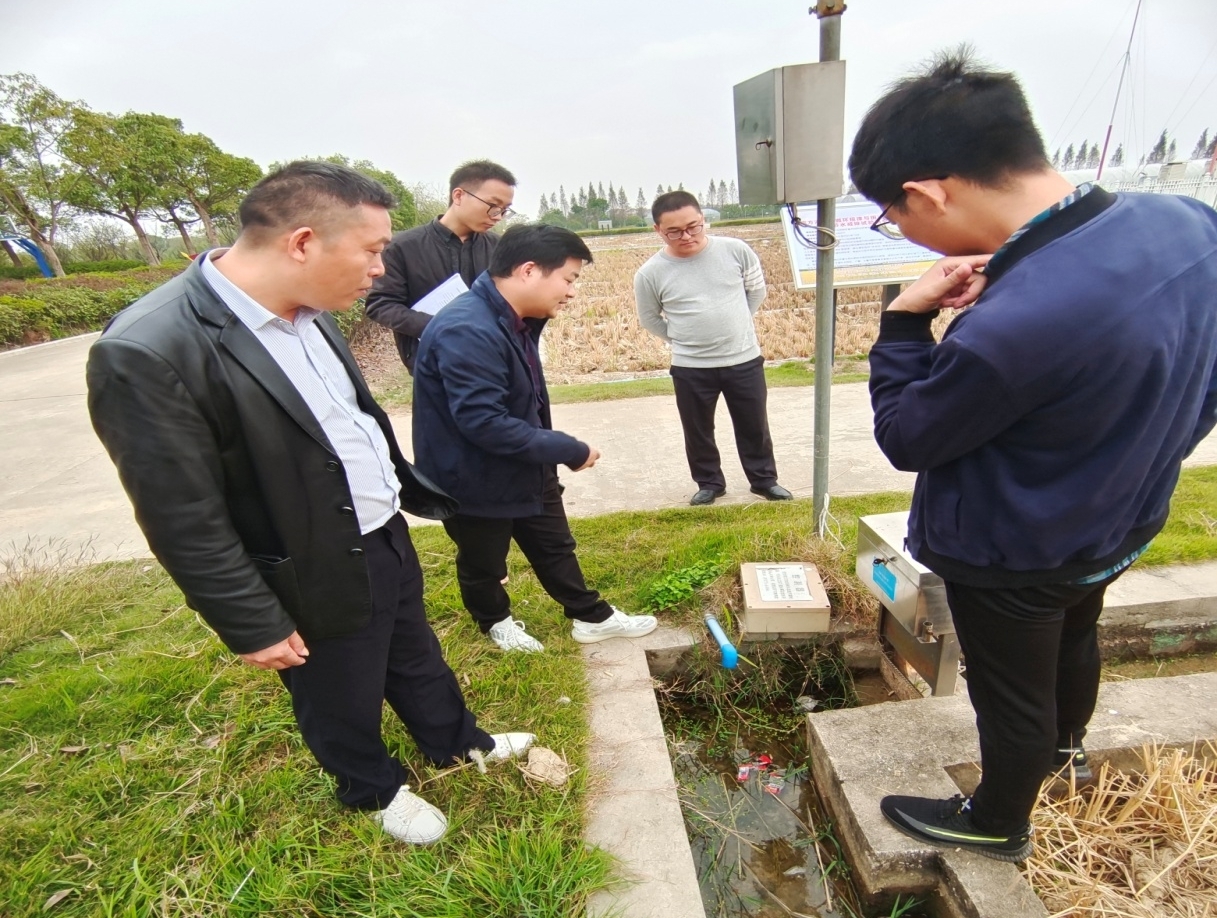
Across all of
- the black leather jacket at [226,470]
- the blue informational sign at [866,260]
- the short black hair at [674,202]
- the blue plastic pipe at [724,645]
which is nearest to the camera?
the black leather jacket at [226,470]

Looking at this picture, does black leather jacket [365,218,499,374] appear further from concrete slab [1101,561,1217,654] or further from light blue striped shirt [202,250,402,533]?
concrete slab [1101,561,1217,654]

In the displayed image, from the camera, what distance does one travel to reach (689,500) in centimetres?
414

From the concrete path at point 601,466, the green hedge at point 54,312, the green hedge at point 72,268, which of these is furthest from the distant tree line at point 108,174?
the concrete path at point 601,466

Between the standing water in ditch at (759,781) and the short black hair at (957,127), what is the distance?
1.88 m

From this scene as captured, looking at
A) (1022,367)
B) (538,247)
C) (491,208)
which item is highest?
(491,208)

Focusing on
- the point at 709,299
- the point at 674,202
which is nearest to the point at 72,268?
the point at 674,202

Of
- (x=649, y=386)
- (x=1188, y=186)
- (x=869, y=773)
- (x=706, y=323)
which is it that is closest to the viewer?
(x=869, y=773)

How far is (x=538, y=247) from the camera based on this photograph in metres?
2.21

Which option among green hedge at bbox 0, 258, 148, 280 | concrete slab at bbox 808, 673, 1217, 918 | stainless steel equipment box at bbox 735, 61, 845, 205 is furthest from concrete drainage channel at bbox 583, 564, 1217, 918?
green hedge at bbox 0, 258, 148, 280

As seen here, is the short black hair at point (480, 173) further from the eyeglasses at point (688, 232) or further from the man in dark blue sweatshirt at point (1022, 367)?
the man in dark blue sweatshirt at point (1022, 367)

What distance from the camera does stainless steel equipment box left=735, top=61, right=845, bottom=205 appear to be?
2594 mm

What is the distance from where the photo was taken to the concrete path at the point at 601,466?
13.6ft

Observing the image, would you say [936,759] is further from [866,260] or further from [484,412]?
[866,260]

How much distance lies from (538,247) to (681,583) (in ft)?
5.39
